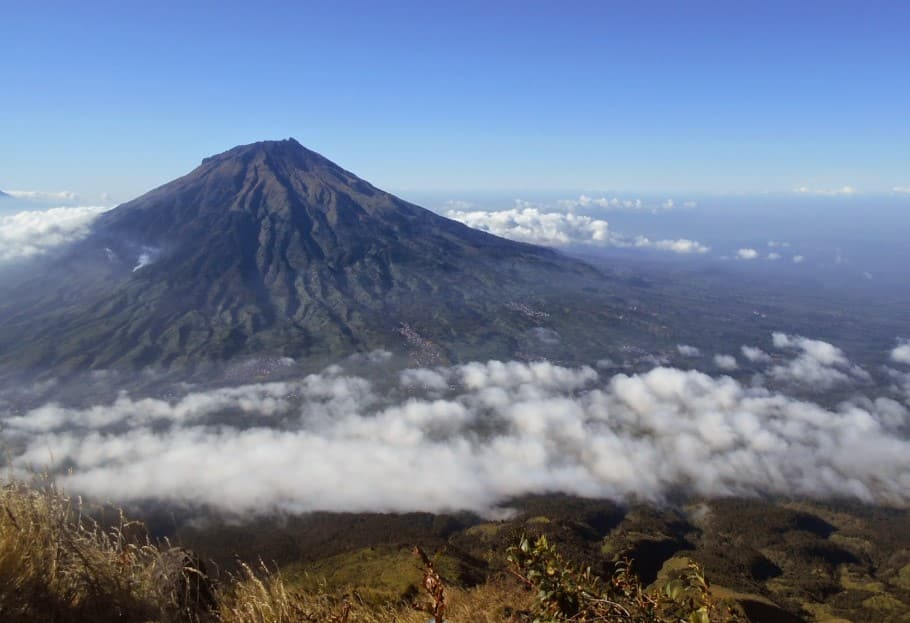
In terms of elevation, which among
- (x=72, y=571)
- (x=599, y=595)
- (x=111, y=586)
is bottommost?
(x=111, y=586)

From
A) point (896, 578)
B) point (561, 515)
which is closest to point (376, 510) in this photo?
point (561, 515)

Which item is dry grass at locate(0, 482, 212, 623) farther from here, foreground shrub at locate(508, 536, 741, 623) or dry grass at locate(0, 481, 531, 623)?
foreground shrub at locate(508, 536, 741, 623)

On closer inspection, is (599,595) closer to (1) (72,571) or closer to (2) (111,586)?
(2) (111,586)

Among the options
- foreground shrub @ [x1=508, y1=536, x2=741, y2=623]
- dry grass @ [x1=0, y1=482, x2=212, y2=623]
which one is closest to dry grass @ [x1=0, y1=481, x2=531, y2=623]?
dry grass @ [x1=0, y1=482, x2=212, y2=623]

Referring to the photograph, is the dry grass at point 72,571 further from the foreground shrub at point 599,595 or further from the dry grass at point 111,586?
the foreground shrub at point 599,595

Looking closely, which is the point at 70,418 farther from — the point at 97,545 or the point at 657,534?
the point at 97,545

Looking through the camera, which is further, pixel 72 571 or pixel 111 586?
pixel 111 586

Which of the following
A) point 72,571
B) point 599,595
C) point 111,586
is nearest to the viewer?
point 599,595

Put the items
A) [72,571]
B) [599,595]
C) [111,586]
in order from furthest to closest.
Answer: [111,586] < [72,571] < [599,595]

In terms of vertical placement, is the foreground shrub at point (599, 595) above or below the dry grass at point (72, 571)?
above

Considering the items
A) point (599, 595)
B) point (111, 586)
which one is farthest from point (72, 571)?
point (599, 595)

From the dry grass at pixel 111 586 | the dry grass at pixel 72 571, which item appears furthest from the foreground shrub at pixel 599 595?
the dry grass at pixel 72 571
